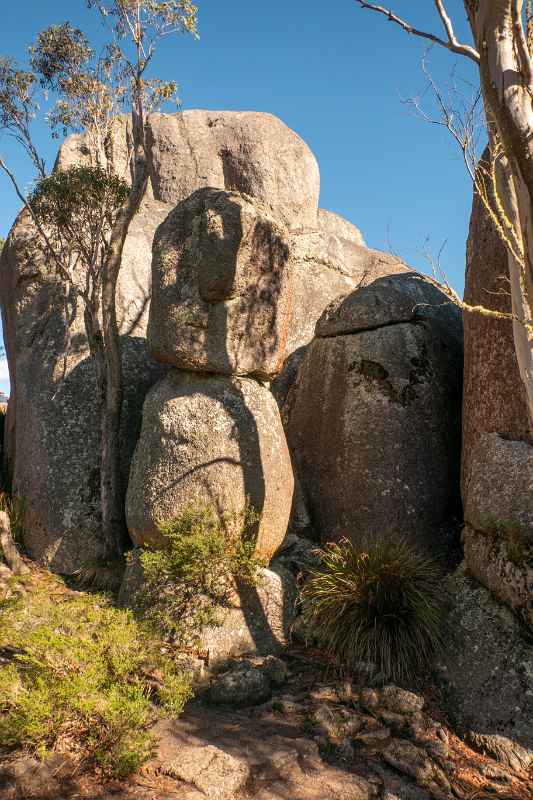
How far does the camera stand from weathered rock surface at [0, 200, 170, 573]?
9.20 m

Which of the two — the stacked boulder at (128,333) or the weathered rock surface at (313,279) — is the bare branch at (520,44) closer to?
the stacked boulder at (128,333)

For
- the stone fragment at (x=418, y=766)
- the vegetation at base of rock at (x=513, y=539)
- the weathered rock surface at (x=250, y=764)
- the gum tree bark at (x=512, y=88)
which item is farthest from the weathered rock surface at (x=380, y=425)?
the gum tree bark at (x=512, y=88)

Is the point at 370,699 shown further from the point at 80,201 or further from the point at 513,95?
the point at 80,201

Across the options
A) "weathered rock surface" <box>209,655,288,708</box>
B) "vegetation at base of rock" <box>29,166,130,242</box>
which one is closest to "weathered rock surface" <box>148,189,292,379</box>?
"vegetation at base of rock" <box>29,166,130,242</box>

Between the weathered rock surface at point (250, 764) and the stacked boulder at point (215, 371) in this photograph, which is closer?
the weathered rock surface at point (250, 764)

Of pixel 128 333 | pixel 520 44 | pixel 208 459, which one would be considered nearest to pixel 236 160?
pixel 128 333

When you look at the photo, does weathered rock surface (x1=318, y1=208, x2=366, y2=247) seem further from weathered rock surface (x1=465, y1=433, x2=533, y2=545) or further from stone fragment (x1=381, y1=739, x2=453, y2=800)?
stone fragment (x1=381, y1=739, x2=453, y2=800)

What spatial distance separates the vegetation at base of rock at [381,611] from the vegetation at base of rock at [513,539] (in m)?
0.90

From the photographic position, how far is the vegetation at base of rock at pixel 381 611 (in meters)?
6.61

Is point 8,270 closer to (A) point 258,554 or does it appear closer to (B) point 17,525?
(B) point 17,525

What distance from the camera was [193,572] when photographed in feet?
23.6

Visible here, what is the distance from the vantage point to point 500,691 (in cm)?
617

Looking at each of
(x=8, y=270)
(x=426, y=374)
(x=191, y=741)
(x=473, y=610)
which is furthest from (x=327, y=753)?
(x=8, y=270)

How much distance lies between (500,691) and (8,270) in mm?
10003
